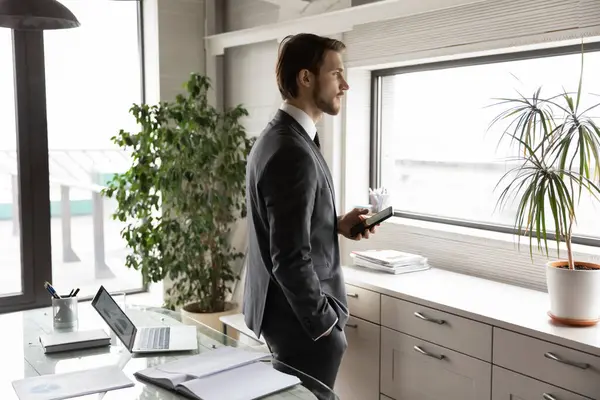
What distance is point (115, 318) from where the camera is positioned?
1937mm

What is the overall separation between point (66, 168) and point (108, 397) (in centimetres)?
290

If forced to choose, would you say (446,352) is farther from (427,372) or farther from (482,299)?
(482,299)

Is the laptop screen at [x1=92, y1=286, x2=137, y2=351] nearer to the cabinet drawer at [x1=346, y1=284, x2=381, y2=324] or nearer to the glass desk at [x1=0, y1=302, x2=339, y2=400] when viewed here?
the glass desk at [x1=0, y1=302, x2=339, y2=400]

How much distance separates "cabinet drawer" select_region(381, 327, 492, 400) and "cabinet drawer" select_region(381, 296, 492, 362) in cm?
3

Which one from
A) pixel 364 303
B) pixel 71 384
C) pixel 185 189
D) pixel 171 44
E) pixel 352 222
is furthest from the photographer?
pixel 171 44

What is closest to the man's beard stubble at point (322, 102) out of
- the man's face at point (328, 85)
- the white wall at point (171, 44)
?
the man's face at point (328, 85)

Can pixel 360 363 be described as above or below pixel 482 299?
below

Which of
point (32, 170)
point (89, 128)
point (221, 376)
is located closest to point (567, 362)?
point (221, 376)

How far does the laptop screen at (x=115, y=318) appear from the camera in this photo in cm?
188

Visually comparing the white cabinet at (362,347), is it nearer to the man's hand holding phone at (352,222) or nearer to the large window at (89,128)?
the man's hand holding phone at (352,222)

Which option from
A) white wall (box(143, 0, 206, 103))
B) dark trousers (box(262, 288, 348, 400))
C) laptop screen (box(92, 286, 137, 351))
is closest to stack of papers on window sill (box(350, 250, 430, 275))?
Result: dark trousers (box(262, 288, 348, 400))

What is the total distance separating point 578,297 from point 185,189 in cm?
221

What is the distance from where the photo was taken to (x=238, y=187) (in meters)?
3.73

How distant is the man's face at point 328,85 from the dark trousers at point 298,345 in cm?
64
